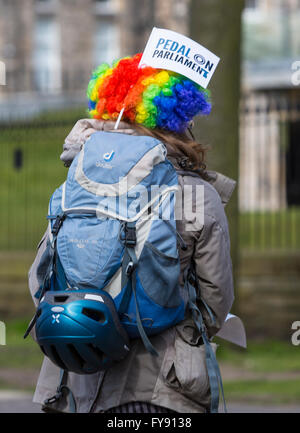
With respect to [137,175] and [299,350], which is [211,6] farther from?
[137,175]

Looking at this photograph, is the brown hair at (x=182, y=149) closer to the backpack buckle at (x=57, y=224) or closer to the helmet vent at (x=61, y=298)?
the backpack buckle at (x=57, y=224)

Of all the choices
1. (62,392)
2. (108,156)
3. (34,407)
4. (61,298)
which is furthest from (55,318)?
(34,407)

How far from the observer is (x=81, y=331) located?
3432 millimetres

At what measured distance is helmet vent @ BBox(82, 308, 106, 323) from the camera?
11.3ft

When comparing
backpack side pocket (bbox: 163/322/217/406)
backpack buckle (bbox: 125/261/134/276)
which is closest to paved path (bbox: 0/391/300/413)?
backpack side pocket (bbox: 163/322/217/406)

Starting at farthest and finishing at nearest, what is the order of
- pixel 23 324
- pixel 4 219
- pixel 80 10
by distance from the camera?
pixel 80 10 → pixel 4 219 → pixel 23 324

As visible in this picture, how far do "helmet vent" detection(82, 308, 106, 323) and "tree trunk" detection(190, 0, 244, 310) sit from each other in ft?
20.1

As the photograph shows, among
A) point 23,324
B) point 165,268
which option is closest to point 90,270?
point 165,268

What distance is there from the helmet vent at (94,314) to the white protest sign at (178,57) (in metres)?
1.06

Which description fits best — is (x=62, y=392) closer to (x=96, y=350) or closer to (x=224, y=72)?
(x=96, y=350)

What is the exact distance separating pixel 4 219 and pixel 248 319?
488 centimetres

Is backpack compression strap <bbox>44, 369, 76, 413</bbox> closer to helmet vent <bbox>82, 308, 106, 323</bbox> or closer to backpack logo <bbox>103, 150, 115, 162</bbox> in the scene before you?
helmet vent <bbox>82, 308, 106, 323</bbox>

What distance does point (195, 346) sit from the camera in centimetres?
368

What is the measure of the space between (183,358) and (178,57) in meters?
1.20
